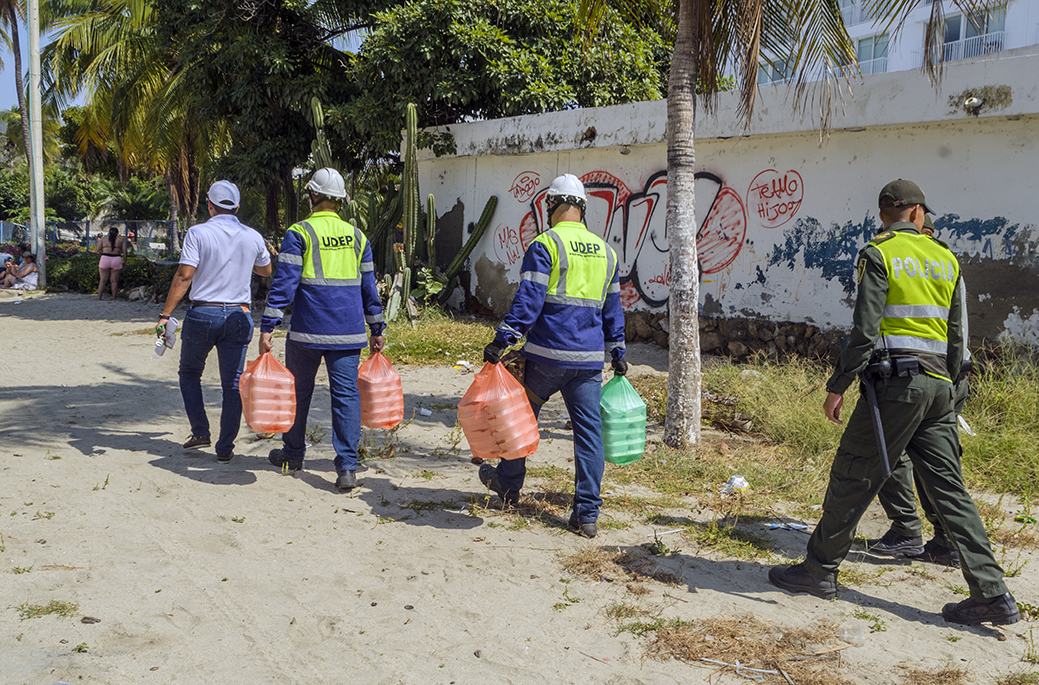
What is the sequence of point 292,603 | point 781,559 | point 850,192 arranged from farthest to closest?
point 850,192 < point 781,559 < point 292,603

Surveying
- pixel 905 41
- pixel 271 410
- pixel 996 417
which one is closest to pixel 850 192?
pixel 996 417

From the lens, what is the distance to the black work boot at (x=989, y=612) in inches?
130

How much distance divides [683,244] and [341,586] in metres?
3.60

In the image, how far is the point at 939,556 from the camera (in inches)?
162

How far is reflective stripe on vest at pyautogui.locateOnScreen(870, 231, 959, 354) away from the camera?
3.42 metres

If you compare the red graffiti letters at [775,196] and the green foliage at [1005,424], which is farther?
the red graffiti letters at [775,196]

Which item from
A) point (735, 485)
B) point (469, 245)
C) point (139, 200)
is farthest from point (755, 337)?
point (139, 200)

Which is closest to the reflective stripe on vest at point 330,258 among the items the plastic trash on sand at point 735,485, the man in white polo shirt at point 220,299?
the man in white polo shirt at point 220,299

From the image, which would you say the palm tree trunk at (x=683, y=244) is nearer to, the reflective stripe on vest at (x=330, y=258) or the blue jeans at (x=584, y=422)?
the blue jeans at (x=584, y=422)

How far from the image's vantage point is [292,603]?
135 inches

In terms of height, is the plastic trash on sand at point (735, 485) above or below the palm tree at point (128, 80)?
below

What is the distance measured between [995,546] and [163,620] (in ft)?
13.4

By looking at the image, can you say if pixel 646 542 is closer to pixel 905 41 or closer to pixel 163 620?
pixel 163 620

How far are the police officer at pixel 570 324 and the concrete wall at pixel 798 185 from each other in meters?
4.14
